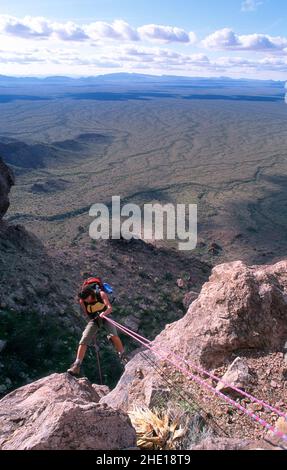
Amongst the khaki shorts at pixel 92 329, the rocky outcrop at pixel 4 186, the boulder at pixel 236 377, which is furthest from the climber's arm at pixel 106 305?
the rocky outcrop at pixel 4 186

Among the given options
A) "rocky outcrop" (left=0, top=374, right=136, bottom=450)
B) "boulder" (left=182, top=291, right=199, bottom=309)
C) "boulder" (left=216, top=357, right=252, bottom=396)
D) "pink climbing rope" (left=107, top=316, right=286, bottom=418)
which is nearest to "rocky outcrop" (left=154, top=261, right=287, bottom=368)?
"pink climbing rope" (left=107, top=316, right=286, bottom=418)

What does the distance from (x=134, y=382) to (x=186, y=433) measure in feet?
5.86

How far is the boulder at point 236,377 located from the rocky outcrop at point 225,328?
33 centimetres

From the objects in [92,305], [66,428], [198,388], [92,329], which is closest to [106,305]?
[92,305]

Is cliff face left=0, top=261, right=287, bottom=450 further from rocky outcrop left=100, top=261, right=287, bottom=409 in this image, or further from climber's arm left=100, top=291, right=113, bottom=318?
climber's arm left=100, top=291, right=113, bottom=318

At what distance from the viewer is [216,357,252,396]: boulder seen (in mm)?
6059

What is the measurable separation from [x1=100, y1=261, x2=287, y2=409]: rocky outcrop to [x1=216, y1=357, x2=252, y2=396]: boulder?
12.9 inches

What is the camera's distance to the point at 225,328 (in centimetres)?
689

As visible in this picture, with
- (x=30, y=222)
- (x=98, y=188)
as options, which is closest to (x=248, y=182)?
(x=98, y=188)

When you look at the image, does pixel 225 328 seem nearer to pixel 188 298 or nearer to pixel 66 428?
pixel 66 428

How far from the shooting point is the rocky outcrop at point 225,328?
22.1ft

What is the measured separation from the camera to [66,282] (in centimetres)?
1831

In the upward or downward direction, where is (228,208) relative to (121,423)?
downward

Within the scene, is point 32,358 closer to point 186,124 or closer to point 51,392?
point 51,392
